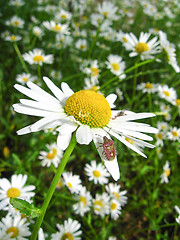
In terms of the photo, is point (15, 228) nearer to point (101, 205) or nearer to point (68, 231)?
point (68, 231)

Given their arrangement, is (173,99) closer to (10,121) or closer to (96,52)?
(96,52)

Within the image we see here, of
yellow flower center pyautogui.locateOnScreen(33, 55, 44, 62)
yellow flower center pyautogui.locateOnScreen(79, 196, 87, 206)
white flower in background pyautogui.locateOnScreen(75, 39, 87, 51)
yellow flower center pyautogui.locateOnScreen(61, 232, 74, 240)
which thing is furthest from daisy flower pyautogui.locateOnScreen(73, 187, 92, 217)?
white flower in background pyautogui.locateOnScreen(75, 39, 87, 51)

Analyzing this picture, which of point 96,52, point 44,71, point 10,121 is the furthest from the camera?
point 96,52

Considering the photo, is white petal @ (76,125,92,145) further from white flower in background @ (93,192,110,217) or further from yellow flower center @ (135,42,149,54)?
yellow flower center @ (135,42,149,54)

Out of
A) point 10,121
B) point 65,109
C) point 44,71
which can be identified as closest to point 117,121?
point 65,109

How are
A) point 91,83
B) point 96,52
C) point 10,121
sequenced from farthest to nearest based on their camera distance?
point 96,52
point 10,121
point 91,83

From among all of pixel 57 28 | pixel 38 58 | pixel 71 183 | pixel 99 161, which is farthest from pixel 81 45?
pixel 71 183

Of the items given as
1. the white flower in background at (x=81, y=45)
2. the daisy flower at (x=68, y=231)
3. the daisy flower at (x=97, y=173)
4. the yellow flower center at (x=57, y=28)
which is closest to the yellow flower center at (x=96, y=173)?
the daisy flower at (x=97, y=173)
